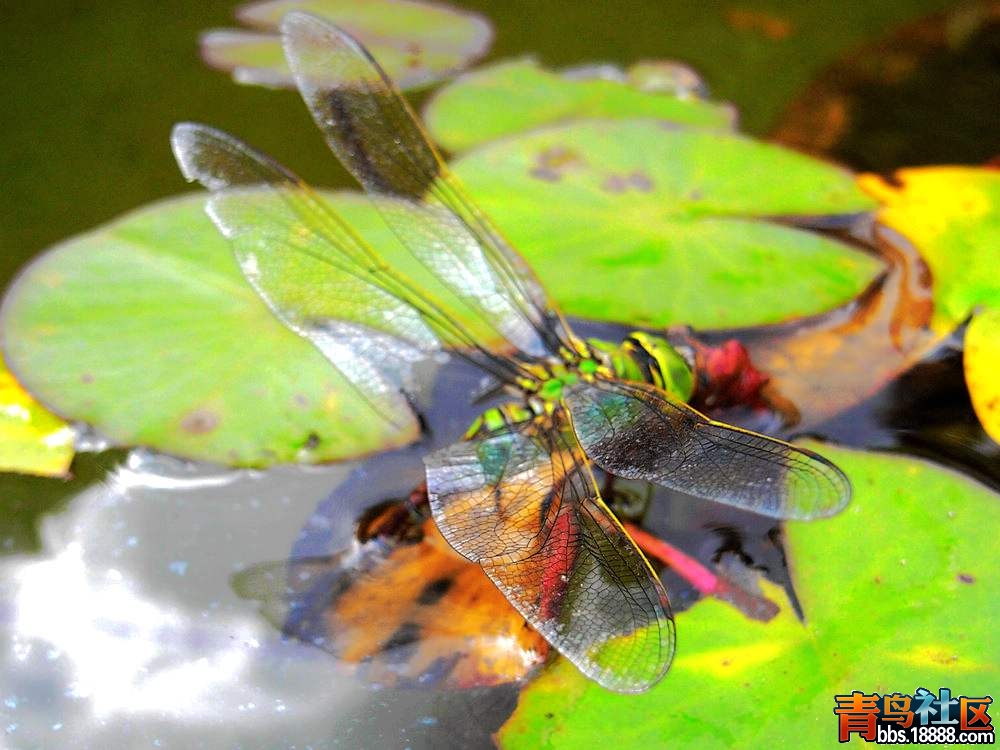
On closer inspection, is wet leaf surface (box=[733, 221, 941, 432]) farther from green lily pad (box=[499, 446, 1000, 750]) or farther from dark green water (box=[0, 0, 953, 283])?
dark green water (box=[0, 0, 953, 283])

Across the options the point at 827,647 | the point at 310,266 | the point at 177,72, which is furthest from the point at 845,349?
the point at 177,72

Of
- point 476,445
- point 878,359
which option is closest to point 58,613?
point 476,445

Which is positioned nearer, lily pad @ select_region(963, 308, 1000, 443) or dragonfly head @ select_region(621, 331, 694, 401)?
lily pad @ select_region(963, 308, 1000, 443)

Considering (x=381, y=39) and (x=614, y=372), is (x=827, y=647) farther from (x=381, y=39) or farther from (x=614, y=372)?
(x=381, y=39)

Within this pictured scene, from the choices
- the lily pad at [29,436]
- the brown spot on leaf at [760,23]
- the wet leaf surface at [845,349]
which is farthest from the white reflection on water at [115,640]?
the brown spot on leaf at [760,23]

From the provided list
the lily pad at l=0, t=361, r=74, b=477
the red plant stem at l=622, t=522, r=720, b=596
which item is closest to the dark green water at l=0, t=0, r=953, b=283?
the lily pad at l=0, t=361, r=74, b=477

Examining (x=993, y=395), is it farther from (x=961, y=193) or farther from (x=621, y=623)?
(x=621, y=623)

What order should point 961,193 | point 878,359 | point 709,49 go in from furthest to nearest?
point 709,49 → point 961,193 → point 878,359
